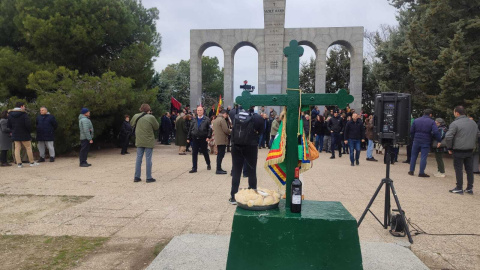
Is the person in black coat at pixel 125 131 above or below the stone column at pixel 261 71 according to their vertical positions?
below

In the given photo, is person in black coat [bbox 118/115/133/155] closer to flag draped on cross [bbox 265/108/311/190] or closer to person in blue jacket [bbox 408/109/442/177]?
person in blue jacket [bbox 408/109/442/177]

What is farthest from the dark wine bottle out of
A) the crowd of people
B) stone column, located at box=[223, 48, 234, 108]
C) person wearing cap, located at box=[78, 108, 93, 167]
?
stone column, located at box=[223, 48, 234, 108]

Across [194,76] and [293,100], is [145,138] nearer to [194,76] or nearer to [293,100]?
[293,100]

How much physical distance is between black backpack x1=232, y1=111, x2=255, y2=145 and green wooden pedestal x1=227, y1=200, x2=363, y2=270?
10.2 feet

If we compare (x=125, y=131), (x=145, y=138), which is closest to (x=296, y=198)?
(x=145, y=138)

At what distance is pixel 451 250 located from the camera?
4184 mm

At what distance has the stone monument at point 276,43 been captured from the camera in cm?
2134

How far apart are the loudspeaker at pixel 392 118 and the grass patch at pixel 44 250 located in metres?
4.27

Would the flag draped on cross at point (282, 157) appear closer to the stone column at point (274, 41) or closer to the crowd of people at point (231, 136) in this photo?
the crowd of people at point (231, 136)

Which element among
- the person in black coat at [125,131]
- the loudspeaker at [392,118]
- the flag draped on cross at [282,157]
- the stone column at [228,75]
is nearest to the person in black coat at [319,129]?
the stone column at [228,75]

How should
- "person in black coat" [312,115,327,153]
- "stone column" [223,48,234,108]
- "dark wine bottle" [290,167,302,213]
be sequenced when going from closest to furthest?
"dark wine bottle" [290,167,302,213]
"person in black coat" [312,115,327,153]
"stone column" [223,48,234,108]

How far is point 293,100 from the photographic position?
3.20 metres

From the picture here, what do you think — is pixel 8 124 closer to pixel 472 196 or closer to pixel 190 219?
pixel 190 219

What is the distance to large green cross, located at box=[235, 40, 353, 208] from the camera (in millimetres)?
3150
